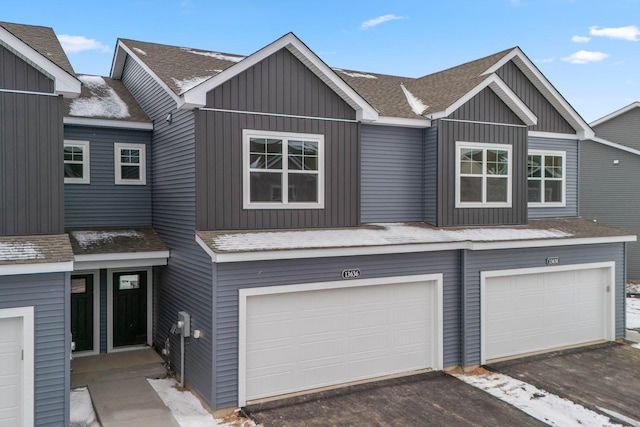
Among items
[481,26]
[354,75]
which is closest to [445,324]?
[354,75]

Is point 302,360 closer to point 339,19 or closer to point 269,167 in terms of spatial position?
point 269,167

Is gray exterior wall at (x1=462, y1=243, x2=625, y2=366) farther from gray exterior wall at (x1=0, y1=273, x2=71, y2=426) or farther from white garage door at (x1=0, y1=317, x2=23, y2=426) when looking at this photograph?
white garage door at (x1=0, y1=317, x2=23, y2=426)

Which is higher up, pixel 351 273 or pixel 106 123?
pixel 106 123

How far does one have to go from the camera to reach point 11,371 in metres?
6.93

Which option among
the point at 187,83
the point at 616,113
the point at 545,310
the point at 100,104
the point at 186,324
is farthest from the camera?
the point at 616,113

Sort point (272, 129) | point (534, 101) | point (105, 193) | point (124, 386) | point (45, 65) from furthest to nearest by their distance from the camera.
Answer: point (534, 101), point (105, 193), point (272, 129), point (124, 386), point (45, 65)

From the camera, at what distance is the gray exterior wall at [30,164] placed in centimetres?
776

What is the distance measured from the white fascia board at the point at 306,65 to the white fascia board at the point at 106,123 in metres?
2.94

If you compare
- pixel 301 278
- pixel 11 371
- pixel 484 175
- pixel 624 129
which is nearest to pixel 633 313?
pixel 484 175

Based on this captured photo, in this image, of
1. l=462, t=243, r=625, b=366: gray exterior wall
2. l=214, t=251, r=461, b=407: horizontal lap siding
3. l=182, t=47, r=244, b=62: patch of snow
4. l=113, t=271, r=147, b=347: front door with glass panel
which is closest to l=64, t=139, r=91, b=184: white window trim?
l=113, t=271, r=147, b=347: front door with glass panel

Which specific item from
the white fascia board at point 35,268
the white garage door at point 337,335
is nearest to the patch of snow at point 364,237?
the white garage door at point 337,335

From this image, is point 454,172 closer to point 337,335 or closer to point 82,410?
point 337,335

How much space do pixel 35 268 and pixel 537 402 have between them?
28.3ft

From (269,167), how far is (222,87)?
1.79 m
